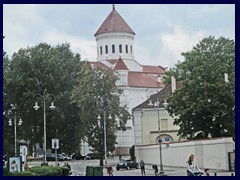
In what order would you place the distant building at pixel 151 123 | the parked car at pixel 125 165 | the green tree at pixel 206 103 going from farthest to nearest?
the distant building at pixel 151 123 < the parked car at pixel 125 165 < the green tree at pixel 206 103

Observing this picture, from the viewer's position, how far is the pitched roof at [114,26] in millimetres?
101688

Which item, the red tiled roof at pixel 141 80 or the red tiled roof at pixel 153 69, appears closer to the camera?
the red tiled roof at pixel 141 80

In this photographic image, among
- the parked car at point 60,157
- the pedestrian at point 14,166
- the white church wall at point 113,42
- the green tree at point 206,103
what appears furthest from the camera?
the white church wall at point 113,42

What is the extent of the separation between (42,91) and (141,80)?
46.4m

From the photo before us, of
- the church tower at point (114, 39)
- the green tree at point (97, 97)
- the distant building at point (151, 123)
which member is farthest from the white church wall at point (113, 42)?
Answer: the green tree at point (97, 97)

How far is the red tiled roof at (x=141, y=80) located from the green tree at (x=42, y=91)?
135 feet

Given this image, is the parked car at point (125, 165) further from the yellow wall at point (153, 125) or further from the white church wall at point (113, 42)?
the white church wall at point (113, 42)

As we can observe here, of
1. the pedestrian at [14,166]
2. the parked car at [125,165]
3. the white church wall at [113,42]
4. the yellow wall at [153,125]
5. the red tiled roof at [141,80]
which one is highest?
the white church wall at [113,42]

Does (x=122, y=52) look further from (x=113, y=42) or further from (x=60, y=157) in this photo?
(x=60, y=157)

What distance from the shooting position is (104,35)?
10194 cm

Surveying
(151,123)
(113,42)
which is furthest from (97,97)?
(113,42)

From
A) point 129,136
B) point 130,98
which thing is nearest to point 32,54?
point 129,136

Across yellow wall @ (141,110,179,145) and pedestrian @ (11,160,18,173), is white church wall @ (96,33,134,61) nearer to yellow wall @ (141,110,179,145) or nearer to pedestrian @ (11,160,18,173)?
yellow wall @ (141,110,179,145)

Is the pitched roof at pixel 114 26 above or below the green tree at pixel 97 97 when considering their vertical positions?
above
